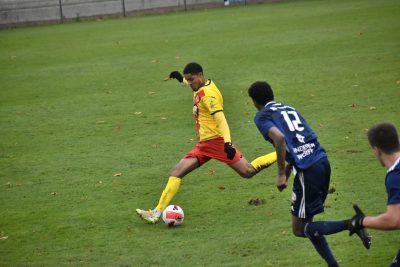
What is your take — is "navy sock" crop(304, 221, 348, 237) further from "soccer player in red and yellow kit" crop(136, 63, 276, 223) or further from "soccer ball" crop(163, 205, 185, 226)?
"soccer player in red and yellow kit" crop(136, 63, 276, 223)

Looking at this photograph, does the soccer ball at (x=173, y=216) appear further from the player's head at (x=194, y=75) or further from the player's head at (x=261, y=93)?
the player's head at (x=261, y=93)

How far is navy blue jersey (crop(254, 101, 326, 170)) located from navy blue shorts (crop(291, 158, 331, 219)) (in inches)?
3.0

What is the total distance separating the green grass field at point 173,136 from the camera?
948 centimetres

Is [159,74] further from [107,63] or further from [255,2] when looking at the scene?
[255,2]

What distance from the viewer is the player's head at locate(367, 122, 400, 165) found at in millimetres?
6275

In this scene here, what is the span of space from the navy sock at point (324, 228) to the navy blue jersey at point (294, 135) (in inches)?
25.7

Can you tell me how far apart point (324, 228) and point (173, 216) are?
3.05m

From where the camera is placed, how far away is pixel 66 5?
144 ft

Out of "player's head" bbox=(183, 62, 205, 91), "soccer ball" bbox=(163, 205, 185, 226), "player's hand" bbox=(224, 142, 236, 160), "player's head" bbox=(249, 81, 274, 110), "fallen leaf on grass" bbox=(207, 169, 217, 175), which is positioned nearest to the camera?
"player's head" bbox=(249, 81, 274, 110)

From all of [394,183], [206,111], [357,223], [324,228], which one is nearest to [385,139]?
[394,183]

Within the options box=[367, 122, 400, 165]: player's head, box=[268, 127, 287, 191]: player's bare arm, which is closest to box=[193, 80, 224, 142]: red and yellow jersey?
box=[268, 127, 287, 191]: player's bare arm

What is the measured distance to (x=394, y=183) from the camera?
6219mm

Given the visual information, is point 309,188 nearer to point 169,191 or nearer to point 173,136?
point 169,191

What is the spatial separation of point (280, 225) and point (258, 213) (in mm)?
636
